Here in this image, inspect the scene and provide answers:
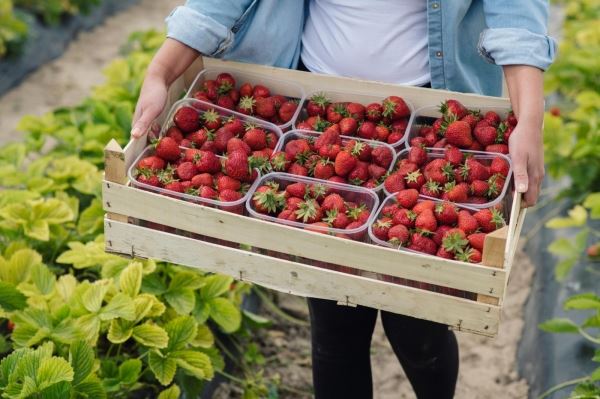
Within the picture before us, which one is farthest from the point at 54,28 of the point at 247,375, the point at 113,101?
the point at 247,375

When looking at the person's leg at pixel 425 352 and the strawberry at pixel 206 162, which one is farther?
the person's leg at pixel 425 352

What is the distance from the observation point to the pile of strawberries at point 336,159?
2.09 meters

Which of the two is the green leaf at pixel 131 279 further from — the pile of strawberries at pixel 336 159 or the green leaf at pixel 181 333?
the pile of strawberries at pixel 336 159

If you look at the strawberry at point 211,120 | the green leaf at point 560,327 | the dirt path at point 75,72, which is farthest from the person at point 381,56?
the dirt path at point 75,72

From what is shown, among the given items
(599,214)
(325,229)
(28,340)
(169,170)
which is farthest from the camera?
(599,214)

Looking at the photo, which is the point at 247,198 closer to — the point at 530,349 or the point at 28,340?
the point at 28,340

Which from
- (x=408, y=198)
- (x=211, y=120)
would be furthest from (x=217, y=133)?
(x=408, y=198)

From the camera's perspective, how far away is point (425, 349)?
7.25 feet

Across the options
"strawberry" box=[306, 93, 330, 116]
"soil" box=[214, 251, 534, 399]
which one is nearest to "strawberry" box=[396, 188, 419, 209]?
"strawberry" box=[306, 93, 330, 116]

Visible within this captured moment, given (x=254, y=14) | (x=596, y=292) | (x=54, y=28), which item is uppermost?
(x=254, y=14)

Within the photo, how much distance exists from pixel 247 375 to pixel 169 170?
4.10 feet

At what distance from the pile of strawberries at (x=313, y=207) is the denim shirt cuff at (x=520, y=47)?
18.2 inches

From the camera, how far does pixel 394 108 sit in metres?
2.24

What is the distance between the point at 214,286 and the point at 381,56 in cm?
92
